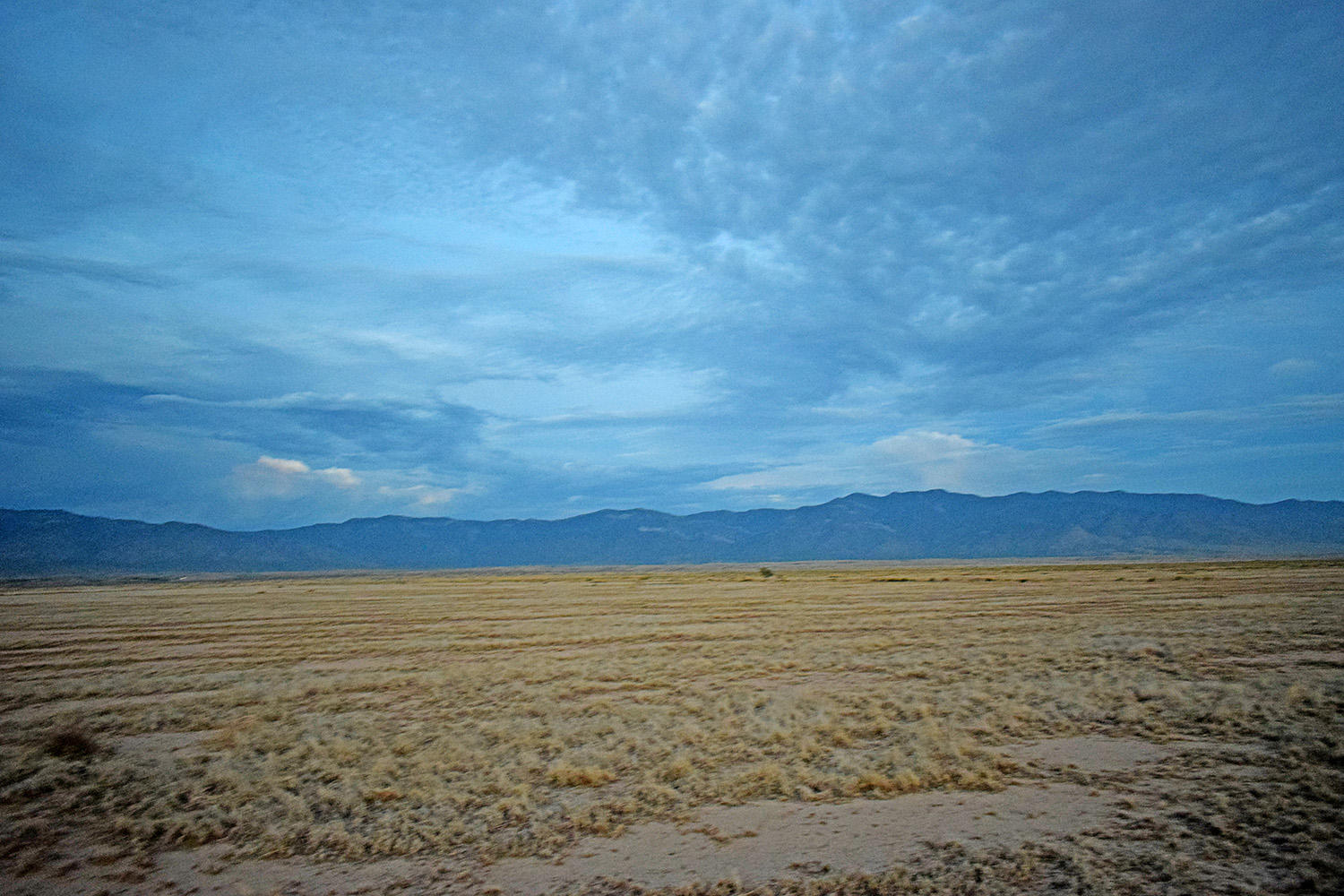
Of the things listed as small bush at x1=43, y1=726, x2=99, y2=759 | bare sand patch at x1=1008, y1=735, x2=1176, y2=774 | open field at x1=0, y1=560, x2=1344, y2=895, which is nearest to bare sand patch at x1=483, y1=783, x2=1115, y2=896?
open field at x1=0, y1=560, x2=1344, y2=895

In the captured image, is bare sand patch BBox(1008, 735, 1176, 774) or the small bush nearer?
bare sand patch BBox(1008, 735, 1176, 774)

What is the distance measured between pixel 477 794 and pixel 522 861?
2309mm

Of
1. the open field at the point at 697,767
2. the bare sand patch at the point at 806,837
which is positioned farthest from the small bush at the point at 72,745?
the bare sand patch at the point at 806,837

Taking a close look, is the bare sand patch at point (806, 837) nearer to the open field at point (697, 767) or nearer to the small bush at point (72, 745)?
the open field at point (697, 767)

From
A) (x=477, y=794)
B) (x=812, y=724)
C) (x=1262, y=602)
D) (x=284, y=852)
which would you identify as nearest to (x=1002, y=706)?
(x=812, y=724)

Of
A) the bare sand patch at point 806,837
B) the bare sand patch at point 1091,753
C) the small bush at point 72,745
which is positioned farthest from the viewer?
the small bush at point 72,745

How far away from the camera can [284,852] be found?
8.57 metres

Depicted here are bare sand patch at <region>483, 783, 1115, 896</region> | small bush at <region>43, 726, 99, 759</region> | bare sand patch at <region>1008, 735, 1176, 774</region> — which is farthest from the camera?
small bush at <region>43, 726, 99, 759</region>

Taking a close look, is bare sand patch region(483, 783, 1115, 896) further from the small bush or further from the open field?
the small bush

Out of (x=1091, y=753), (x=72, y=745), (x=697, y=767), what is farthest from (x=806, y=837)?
(x=72, y=745)

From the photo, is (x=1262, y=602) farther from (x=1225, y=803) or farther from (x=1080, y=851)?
(x=1080, y=851)

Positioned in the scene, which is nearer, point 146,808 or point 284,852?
point 284,852

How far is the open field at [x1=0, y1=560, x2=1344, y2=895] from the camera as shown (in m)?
7.88

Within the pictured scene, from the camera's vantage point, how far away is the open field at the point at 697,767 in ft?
25.8
